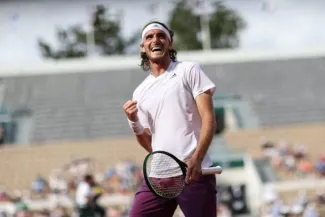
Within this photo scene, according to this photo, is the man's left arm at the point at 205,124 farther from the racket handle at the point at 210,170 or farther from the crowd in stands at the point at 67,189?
the crowd in stands at the point at 67,189

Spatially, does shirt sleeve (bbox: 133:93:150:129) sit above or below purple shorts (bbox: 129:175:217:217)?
above

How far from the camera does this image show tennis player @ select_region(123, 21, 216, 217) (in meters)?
4.36

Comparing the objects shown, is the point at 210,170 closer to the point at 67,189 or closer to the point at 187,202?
the point at 187,202

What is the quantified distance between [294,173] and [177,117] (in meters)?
16.8

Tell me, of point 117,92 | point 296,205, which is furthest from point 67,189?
point 117,92

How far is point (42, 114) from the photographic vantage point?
2941cm

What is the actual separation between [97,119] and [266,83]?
711cm

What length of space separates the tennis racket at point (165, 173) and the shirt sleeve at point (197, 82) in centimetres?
38

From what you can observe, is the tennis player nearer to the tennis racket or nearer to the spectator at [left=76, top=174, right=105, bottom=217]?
the tennis racket

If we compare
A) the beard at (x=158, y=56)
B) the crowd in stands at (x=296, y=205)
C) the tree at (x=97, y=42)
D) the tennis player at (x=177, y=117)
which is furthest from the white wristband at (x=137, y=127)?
the tree at (x=97, y=42)

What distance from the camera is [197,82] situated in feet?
14.5

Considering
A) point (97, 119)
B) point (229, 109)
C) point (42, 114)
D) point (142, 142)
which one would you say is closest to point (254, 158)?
point (229, 109)

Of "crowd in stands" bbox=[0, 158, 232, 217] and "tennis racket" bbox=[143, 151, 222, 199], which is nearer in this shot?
"tennis racket" bbox=[143, 151, 222, 199]

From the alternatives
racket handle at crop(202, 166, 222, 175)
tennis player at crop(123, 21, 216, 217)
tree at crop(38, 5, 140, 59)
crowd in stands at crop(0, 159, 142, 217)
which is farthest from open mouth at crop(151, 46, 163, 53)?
tree at crop(38, 5, 140, 59)
